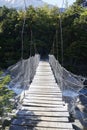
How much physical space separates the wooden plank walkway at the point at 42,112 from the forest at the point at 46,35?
886cm

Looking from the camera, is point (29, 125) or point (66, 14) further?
point (66, 14)

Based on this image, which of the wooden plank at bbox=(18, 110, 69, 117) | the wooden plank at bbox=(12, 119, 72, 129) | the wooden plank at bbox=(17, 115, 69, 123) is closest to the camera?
the wooden plank at bbox=(12, 119, 72, 129)

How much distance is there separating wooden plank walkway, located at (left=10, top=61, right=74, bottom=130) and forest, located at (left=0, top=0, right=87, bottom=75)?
8.86m

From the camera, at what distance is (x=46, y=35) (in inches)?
642

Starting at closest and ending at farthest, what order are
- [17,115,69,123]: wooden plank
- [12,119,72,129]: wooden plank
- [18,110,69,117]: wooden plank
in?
[12,119,72,129]: wooden plank < [17,115,69,123]: wooden plank < [18,110,69,117]: wooden plank

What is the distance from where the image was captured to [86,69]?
14.8 metres

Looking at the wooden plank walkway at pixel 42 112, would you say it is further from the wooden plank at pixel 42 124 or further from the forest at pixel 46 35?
the forest at pixel 46 35

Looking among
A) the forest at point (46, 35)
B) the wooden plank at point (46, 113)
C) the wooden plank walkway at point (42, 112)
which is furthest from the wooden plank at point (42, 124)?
the forest at point (46, 35)

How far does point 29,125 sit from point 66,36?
471 inches

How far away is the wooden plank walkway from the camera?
145 inches

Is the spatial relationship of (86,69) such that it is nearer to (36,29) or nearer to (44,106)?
(36,29)

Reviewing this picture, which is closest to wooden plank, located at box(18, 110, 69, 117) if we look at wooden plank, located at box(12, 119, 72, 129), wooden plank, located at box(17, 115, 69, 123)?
wooden plank, located at box(17, 115, 69, 123)

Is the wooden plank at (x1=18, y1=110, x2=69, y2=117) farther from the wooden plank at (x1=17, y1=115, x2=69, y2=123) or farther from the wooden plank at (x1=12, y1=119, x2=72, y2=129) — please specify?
the wooden plank at (x1=12, y1=119, x2=72, y2=129)

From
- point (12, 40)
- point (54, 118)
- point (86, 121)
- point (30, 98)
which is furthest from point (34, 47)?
point (54, 118)
